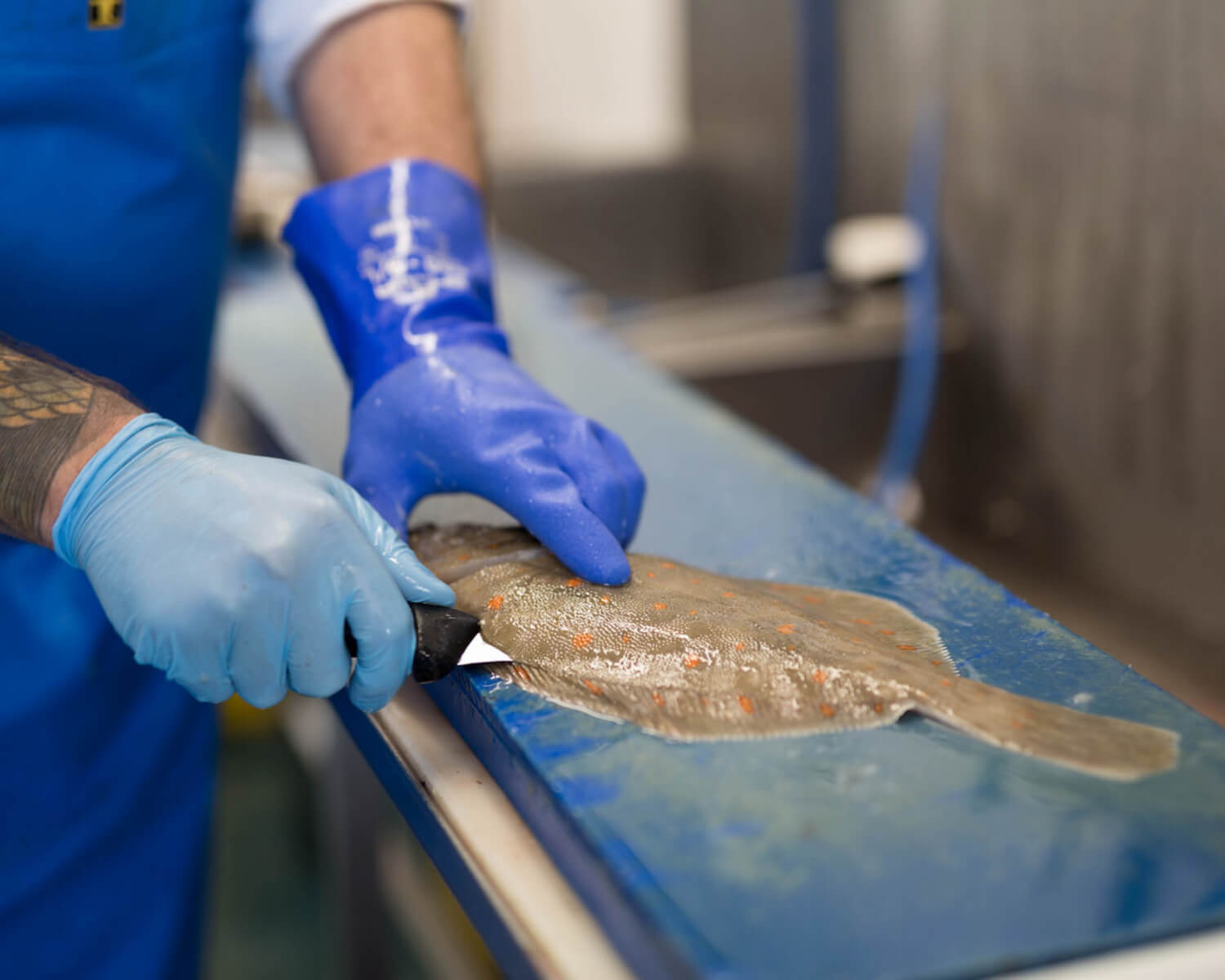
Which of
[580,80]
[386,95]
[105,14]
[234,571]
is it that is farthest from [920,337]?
[580,80]

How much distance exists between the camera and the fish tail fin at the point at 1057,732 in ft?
2.63

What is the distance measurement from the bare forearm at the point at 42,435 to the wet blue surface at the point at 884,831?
38 centimetres

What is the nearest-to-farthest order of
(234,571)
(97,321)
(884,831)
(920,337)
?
(884,831) < (234,571) < (97,321) < (920,337)

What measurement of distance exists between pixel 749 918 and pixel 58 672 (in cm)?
100

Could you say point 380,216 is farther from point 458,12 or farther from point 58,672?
point 58,672

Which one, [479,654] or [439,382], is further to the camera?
[439,382]

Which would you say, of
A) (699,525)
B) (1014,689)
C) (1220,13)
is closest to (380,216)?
(699,525)

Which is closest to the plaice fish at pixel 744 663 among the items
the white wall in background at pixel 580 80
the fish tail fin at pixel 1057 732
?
the fish tail fin at pixel 1057 732

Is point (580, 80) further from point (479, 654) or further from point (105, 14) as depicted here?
point (479, 654)

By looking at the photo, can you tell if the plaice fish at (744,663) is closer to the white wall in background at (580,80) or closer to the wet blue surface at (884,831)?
the wet blue surface at (884,831)

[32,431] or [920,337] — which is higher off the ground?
[32,431]

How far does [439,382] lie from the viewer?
118cm

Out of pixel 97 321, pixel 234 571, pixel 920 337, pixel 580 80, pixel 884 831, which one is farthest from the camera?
pixel 580 80

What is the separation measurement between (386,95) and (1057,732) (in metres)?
1.07
